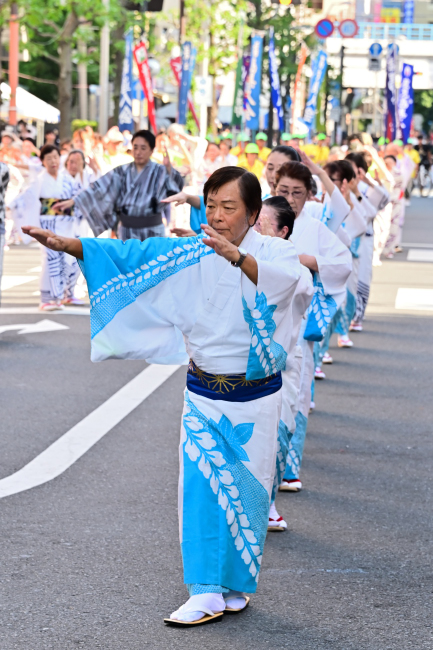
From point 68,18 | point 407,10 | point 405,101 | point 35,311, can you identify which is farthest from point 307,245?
point 407,10

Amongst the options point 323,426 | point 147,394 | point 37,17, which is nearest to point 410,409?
point 323,426

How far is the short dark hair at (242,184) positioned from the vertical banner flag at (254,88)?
23.8m

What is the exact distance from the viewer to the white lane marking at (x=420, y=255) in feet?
64.2

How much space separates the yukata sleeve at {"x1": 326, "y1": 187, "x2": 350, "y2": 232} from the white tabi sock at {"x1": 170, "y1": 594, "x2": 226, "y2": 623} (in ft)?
10.4

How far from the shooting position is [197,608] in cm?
402

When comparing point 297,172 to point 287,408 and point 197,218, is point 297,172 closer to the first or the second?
point 197,218

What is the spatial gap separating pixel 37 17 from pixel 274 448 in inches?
979

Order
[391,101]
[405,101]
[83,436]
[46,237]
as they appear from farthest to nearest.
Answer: [405,101], [391,101], [83,436], [46,237]

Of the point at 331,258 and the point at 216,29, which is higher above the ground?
the point at 216,29

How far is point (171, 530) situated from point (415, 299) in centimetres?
977

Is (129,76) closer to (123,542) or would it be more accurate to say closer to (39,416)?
(39,416)

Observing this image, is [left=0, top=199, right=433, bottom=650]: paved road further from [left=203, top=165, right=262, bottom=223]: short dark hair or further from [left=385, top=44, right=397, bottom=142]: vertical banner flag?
Result: [left=385, top=44, right=397, bottom=142]: vertical banner flag

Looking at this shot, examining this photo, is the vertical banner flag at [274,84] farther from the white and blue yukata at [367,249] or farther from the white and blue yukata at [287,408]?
the white and blue yukata at [287,408]

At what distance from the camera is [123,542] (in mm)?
4844
